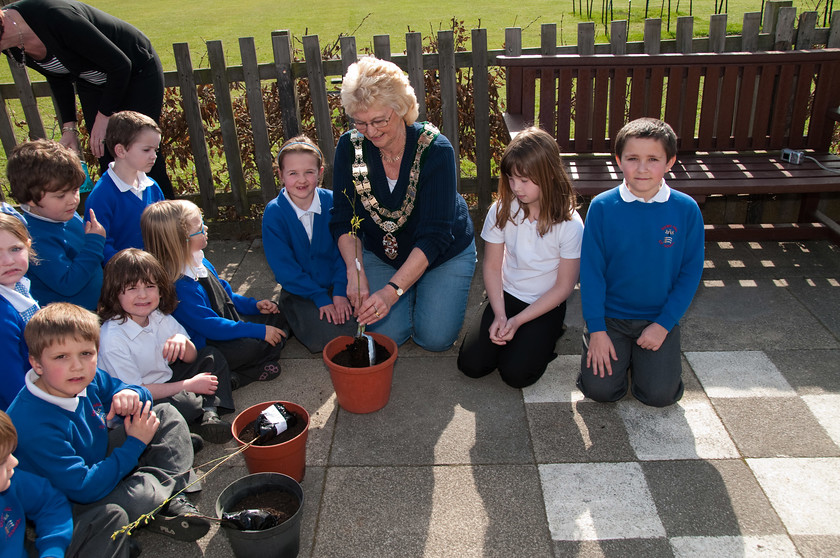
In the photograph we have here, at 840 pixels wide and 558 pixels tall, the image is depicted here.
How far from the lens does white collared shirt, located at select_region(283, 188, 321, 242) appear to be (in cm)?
386

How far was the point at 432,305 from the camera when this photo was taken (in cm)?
380

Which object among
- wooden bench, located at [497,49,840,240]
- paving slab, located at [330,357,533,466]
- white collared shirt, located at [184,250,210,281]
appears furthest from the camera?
wooden bench, located at [497,49,840,240]

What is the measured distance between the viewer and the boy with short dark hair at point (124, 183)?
12.0 ft

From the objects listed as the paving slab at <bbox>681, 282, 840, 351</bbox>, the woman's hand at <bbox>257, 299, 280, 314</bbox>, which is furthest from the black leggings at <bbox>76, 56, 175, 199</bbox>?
the paving slab at <bbox>681, 282, 840, 351</bbox>

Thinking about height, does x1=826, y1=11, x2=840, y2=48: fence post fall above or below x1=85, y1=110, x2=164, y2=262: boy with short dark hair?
above

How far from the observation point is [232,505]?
2.43 meters

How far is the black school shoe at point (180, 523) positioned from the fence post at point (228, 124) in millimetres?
3365

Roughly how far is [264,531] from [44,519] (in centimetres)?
80

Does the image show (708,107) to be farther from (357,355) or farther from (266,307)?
(266,307)

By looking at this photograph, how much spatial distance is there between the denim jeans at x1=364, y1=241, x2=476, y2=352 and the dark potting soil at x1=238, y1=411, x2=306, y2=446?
1100 mm

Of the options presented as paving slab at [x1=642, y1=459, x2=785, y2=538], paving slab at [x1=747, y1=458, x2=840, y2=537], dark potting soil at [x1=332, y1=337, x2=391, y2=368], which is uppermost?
dark potting soil at [x1=332, y1=337, x2=391, y2=368]

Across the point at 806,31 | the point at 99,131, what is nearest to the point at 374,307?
the point at 99,131

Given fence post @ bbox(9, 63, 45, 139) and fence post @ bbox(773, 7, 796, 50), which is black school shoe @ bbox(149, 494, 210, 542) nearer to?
fence post @ bbox(9, 63, 45, 139)

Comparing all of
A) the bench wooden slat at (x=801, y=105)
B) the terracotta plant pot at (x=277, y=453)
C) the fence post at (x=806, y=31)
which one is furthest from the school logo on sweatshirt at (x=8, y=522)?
the fence post at (x=806, y=31)
